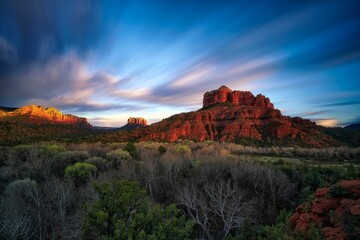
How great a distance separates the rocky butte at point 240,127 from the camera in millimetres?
98200

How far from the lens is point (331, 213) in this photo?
1169 centimetres

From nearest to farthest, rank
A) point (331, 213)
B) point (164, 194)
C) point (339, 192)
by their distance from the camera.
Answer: point (331, 213)
point (339, 192)
point (164, 194)

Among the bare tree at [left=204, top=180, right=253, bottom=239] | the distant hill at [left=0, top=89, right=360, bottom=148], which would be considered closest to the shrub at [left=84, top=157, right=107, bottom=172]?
the bare tree at [left=204, top=180, right=253, bottom=239]

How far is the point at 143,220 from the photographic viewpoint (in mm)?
8547

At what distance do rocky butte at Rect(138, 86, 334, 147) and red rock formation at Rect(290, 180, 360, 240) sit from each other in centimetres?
8140

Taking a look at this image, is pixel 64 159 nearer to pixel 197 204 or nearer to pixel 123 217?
pixel 197 204

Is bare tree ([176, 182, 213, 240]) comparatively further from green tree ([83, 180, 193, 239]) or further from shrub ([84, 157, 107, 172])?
shrub ([84, 157, 107, 172])

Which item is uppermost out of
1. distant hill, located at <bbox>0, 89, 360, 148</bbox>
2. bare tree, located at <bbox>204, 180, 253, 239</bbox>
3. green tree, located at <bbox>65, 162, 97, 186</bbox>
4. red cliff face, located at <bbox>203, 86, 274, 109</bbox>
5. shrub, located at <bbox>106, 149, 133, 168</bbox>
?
red cliff face, located at <bbox>203, 86, 274, 109</bbox>

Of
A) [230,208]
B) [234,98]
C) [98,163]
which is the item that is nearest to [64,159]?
[98,163]

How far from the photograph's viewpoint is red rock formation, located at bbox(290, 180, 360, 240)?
34.2ft

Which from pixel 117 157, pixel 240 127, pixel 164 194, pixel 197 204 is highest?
pixel 240 127

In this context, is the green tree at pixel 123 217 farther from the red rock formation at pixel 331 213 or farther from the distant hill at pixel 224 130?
the distant hill at pixel 224 130

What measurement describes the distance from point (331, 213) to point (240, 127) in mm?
99875

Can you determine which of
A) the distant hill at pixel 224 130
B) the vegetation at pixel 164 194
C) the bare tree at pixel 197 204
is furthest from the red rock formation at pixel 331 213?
the distant hill at pixel 224 130
